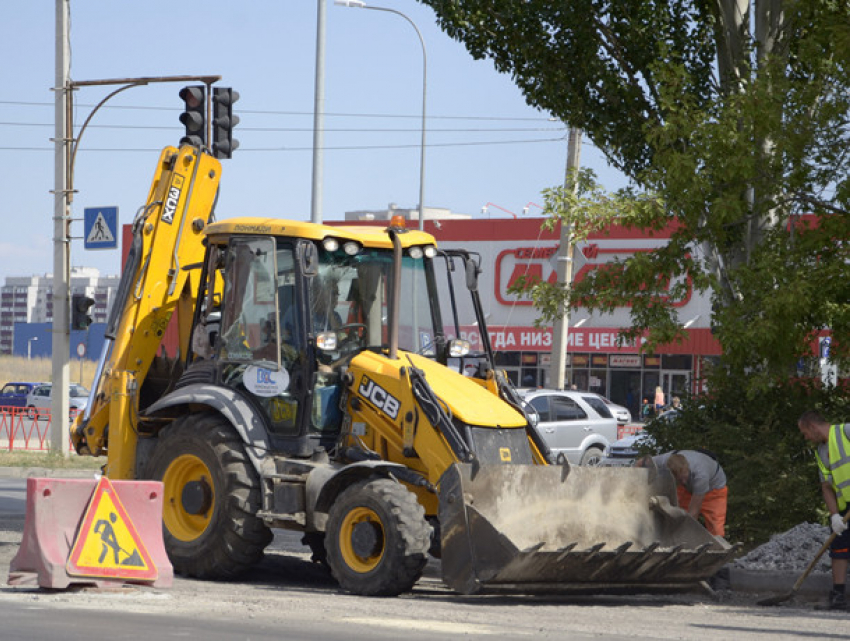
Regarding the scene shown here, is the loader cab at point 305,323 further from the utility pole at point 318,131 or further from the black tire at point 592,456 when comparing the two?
the black tire at point 592,456

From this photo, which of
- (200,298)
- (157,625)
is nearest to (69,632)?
(157,625)

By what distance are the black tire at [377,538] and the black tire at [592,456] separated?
646 inches

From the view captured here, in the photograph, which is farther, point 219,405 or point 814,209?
point 814,209

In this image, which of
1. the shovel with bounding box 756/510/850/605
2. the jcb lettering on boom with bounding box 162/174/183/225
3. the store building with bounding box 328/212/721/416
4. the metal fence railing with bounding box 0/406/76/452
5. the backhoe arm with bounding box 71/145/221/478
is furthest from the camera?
the store building with bounding box 328/212/721/416

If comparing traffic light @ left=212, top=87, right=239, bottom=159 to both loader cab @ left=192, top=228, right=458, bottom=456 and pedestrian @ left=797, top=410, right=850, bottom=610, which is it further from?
pedestrian @ left=797, top=410, right=850, bottom=610

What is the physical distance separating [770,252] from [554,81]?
4.15 m

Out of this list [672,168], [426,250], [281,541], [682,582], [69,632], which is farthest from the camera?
[281,541]

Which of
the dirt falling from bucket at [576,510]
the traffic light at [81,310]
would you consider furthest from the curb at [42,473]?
the dirt falling from bucket at [576,510]

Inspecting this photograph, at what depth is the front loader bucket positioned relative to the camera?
951cm

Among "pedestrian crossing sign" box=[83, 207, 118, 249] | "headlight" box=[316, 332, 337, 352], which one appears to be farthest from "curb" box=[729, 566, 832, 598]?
"pedestrian crossing sign" box=[83, 207, 118, 249]

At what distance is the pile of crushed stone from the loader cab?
323 cm

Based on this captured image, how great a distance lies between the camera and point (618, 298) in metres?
13.6

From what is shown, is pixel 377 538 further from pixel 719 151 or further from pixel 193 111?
pixel 193 111

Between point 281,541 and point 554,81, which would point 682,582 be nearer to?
point 281,541
